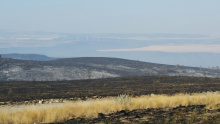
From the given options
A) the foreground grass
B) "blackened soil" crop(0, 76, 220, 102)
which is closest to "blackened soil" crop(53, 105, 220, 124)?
the foreground grass

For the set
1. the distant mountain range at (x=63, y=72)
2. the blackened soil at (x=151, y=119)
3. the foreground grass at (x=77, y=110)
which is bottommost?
the distant mountain range at (x=63, y=72)

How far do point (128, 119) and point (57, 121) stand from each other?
285cm

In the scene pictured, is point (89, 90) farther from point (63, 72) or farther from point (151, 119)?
point (63, 72)

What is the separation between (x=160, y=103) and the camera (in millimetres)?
19125

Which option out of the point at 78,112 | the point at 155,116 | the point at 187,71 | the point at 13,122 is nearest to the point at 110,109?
the point at 78,112

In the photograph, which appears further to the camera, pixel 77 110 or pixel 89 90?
pixel 89 90

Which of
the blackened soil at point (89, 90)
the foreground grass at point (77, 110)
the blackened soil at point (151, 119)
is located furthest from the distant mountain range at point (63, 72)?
the blackened soil at point (151, 119)

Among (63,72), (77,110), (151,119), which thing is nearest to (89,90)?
(77,110)

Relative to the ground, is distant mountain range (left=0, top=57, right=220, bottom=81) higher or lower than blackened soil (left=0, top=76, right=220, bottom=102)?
lower

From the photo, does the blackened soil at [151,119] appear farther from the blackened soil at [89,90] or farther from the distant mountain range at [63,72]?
the distant mountain range at [63,72]

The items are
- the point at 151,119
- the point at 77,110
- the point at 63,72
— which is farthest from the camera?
the point at 63,72

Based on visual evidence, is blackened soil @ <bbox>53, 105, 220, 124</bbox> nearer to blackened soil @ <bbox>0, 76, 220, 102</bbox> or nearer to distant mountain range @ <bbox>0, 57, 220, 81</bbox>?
blackened soil @ <bbox>0, 76, 220, 102</bbox>

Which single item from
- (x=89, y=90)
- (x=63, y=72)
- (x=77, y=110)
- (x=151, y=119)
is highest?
(x=151, y=119)

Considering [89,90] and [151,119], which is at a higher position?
[151,119]
